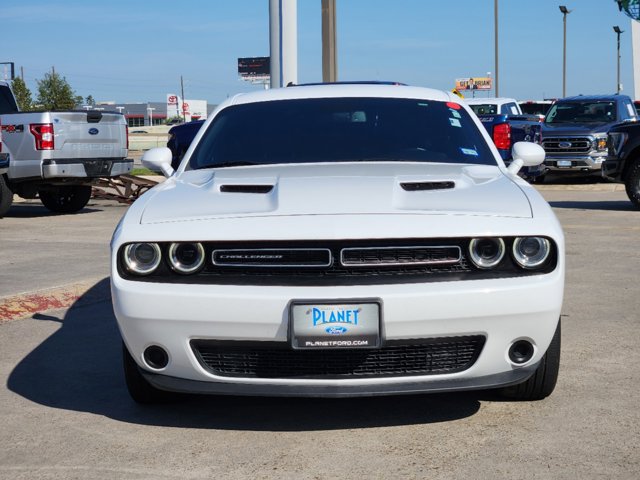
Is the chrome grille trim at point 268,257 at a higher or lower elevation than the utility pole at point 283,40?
lower

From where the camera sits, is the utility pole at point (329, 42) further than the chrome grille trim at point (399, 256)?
Yes

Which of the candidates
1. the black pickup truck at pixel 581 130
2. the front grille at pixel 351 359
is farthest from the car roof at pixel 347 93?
the black pickup truck at pixel 581 130

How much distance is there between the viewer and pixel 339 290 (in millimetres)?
3928

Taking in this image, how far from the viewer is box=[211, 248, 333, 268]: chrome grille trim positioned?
404 centimetres

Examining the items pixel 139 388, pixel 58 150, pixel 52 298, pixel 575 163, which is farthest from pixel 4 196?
pixel 575 163

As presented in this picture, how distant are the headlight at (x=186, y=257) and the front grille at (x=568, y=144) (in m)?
16.7

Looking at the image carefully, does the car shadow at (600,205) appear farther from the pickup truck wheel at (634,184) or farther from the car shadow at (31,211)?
the car shadow at (31,211)

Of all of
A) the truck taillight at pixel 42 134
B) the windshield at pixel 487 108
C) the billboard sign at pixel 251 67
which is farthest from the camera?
the billboard sign at pixel 251 67

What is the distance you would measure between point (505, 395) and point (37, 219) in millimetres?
11259

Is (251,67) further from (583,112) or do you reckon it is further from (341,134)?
(341,134)

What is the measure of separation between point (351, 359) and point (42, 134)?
36.4ft

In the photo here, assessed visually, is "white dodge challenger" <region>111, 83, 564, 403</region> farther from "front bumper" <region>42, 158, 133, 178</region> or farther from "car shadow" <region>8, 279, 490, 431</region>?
"front bumper" <region>42, 158, 133, 178</region>

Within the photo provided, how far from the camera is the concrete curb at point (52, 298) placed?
277 inches

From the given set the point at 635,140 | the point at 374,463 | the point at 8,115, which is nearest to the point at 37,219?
the point at 8,115
